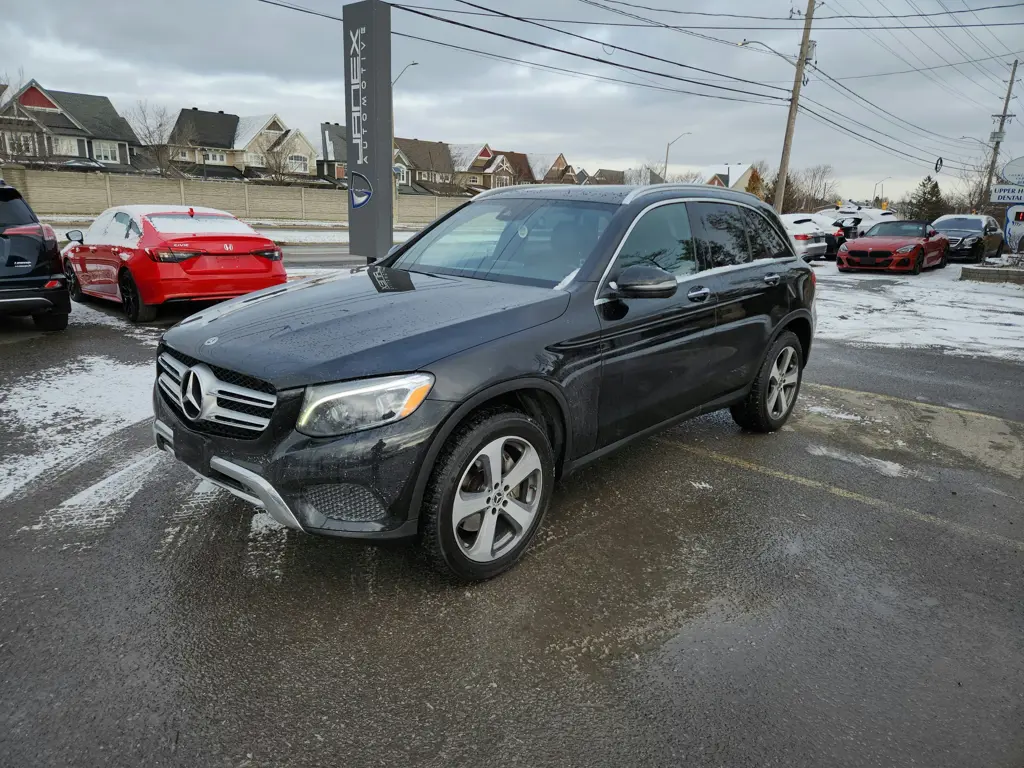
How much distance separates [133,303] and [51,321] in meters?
0.94

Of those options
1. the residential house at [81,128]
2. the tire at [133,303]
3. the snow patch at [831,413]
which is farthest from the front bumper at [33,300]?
the residential house at [81,128]

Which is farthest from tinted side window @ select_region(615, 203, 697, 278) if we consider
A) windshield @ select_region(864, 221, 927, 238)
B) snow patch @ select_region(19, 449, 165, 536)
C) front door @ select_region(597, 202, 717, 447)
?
windshield @ select_region(864, 221, 927, 238)

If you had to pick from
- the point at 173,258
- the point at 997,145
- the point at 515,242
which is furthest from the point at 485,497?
the point at 997,145

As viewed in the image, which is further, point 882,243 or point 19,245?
point 882,243

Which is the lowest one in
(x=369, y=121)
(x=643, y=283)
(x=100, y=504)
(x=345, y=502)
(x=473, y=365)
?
(x=100, y=504)

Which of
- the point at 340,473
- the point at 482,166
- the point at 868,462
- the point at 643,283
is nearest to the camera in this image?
the point at 340,473

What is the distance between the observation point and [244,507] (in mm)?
3771

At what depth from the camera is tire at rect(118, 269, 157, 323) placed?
8.27 meters

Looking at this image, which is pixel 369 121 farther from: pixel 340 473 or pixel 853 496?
pixel 340 473

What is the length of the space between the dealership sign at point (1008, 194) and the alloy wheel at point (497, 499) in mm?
20563

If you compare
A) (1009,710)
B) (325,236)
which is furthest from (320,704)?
(325,236)

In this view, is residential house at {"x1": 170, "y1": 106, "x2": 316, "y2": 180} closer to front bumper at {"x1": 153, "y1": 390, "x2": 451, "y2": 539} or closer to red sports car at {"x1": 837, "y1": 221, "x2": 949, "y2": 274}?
red sports car at {"x1": 837, "y1": 221, "x2": 949, "y2": 274}

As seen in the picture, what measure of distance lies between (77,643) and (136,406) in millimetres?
3120

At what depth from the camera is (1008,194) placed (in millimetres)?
18359
